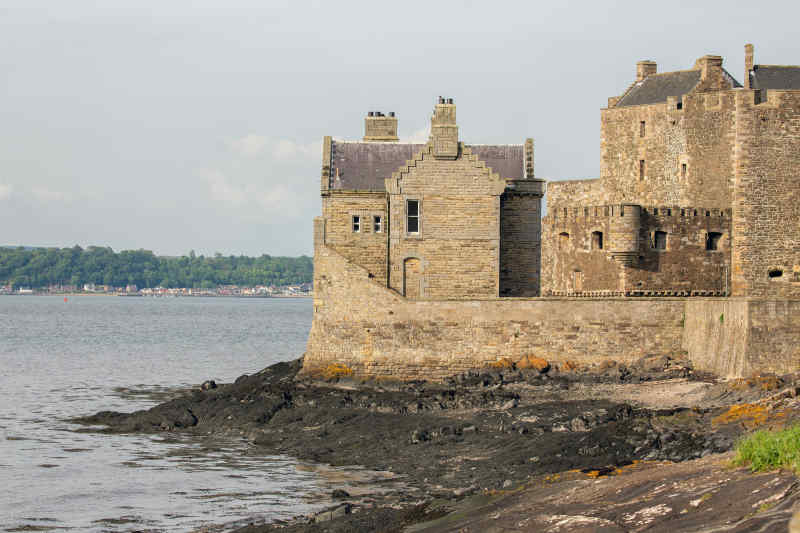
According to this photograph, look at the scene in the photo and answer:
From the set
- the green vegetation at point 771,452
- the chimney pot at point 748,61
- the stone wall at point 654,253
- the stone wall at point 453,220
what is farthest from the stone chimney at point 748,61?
the green vegetation at point 771,452

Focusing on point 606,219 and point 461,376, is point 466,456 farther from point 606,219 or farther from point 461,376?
point 606,219

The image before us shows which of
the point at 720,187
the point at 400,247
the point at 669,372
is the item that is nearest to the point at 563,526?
the point at 669,372

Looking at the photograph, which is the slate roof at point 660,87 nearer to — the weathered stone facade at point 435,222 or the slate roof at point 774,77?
the slate roof at point 774,77

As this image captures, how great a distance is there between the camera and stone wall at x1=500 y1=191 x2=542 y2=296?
137ft

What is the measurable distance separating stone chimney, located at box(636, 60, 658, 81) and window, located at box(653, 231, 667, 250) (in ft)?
32.7

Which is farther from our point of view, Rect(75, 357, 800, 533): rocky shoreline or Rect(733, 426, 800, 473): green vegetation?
Rect(75, 357, 800, 533): rocky shoreline

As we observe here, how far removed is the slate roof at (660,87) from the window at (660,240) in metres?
6.70

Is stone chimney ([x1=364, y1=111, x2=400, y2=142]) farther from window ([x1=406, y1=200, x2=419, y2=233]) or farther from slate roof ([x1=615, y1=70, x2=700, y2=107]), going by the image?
slate roof ([x1=615, y1=70, x2=700, y2=107])

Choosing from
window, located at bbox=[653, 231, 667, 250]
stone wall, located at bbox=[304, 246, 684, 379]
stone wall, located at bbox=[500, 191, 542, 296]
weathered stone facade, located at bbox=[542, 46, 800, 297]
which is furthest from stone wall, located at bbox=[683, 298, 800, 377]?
stone wall, located at bbox=[500, 191, 542, 296]

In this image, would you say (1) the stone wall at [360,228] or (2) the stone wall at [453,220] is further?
(1) the stone wall at [360,228]

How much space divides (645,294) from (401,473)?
15802 millimetres

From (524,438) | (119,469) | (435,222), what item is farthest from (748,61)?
(119,469)

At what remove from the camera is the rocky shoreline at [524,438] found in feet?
53.7

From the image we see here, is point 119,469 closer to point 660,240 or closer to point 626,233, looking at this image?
point 626,233
